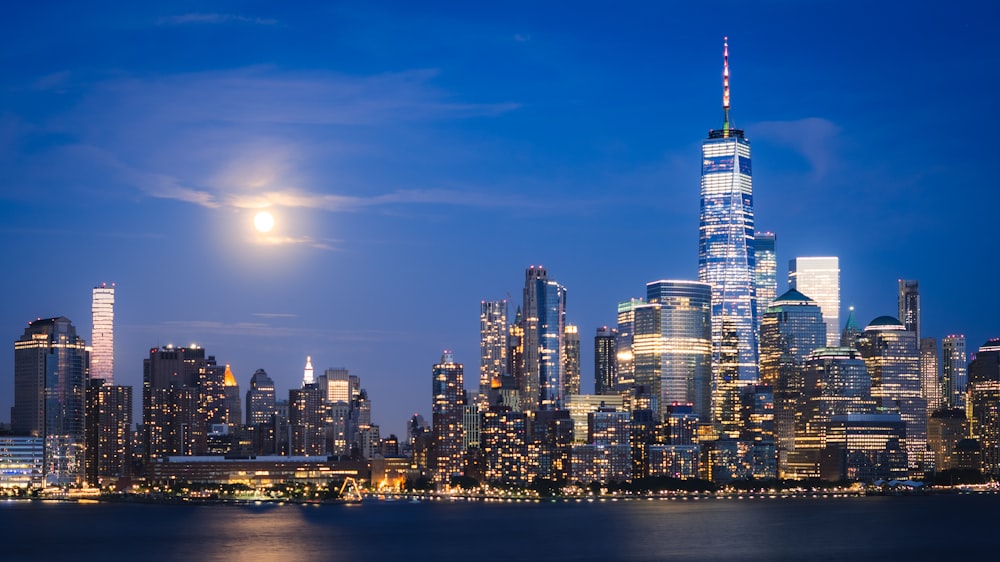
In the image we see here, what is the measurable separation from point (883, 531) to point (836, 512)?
119 ft

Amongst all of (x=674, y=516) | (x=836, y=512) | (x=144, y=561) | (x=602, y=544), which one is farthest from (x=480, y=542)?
(x=836, y=512)

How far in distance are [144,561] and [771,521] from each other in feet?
229

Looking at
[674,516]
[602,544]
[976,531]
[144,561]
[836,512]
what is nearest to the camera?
[144,561]

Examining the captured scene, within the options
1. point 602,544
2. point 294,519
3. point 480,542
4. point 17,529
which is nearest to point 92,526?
point 17,529

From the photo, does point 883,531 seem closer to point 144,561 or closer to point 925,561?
point 925,561

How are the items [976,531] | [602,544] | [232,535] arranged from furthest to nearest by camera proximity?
[976,531] → [232,535] → [602,544]

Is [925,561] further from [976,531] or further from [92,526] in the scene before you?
[92,526]

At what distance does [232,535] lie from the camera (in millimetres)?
148875

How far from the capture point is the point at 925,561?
125062 mm

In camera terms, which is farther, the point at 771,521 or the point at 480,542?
the point at 771,521

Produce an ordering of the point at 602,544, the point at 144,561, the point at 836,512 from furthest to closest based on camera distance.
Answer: the point at 836,512 → the point at 602,544 → the point at 144,561

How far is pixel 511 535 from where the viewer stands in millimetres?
148500

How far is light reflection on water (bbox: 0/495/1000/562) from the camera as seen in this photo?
12800cm

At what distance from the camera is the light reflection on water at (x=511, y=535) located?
5039 inches
